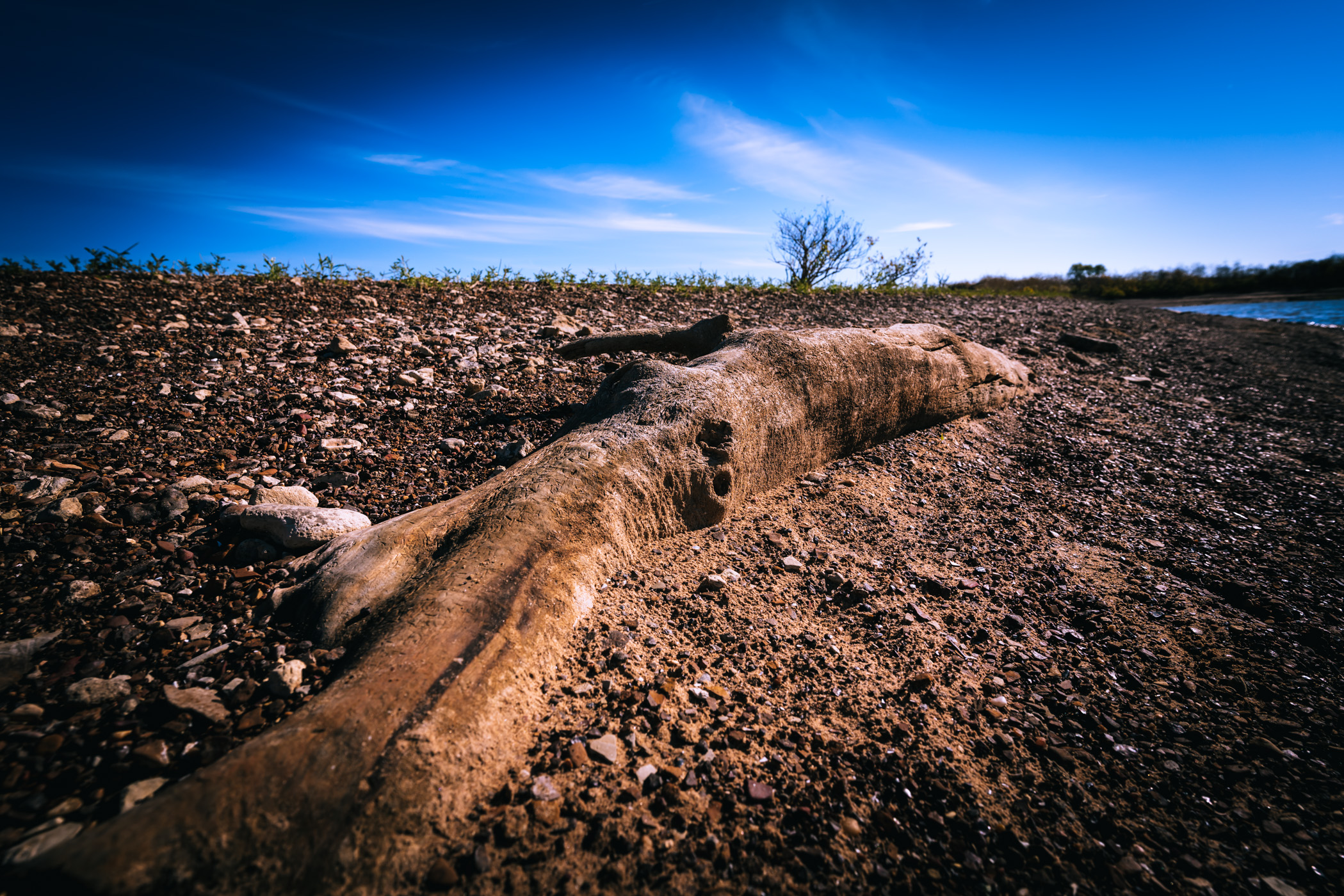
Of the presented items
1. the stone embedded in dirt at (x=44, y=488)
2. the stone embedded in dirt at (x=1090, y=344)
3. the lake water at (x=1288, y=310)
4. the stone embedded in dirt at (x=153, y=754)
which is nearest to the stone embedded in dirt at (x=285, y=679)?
the stone embedded in dirt at (x=153, y=754)

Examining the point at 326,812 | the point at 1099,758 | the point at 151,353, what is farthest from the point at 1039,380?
the point at 151,353

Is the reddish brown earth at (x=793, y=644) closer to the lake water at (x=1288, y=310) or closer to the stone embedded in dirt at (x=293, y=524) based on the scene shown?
the stone embedded in dirt at (x=293, y=524)

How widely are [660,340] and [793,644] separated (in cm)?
272

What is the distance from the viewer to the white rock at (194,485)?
2319mm

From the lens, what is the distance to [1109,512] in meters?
3.23

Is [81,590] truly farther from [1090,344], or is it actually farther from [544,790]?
[1090,344]

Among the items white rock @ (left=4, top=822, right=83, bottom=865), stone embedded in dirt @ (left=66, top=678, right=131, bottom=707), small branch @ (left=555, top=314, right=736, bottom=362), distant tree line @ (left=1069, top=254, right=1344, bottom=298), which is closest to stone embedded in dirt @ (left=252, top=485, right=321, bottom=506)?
stone embedded in dirt @ (left=66, top=678, right=131, bottom=707)

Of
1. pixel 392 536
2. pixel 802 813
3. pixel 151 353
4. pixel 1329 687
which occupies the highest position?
pixel 151 353

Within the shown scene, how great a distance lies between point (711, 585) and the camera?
2205mm

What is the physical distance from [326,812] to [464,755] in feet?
1.00

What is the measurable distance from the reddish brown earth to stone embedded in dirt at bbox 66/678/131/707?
23mm

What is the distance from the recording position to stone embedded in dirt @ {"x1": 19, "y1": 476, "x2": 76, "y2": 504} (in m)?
2.12

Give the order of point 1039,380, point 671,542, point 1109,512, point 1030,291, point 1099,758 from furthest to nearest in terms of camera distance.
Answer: point 1030,291, point 1039,380, point 1109,512, point 671,542, point 1099,758

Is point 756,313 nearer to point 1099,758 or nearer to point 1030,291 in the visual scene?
point 1099,758
